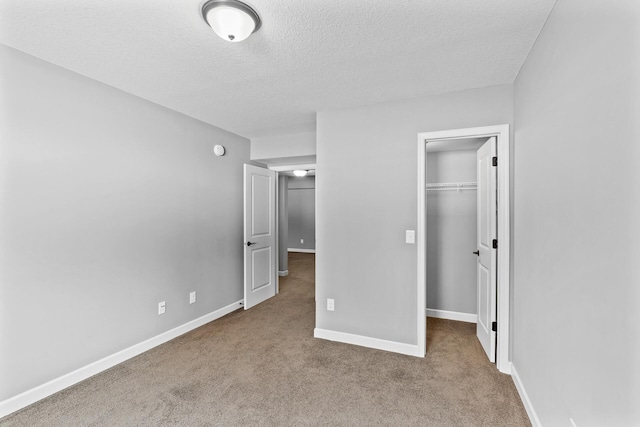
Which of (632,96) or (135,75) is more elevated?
(135,75)

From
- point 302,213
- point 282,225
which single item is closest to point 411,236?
point 282,225

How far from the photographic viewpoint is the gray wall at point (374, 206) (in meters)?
2.68

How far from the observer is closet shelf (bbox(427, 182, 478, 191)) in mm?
3570

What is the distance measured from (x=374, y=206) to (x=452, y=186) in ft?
4.63

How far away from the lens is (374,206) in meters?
2.86

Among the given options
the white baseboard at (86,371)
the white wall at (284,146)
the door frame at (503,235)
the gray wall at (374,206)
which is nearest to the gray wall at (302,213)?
the white wall at (284,146)

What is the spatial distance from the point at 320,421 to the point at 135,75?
9.58ft

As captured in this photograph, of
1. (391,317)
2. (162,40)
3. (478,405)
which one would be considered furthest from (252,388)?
(162,40)

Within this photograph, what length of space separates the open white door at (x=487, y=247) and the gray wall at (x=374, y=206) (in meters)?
0.43

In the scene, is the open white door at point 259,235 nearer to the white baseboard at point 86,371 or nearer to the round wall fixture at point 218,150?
the round wall fixture at point 218,150

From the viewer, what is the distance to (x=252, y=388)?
86.4 inches

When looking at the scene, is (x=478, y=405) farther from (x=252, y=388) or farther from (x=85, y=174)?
(x=85, y=174)

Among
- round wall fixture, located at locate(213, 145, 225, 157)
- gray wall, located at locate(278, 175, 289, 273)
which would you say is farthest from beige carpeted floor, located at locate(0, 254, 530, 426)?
gray wall, located at locate(278, 175, 289, 273)

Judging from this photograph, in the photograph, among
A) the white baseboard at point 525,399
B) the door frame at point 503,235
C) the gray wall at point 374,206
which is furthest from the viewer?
the gray wall at point 374,206
